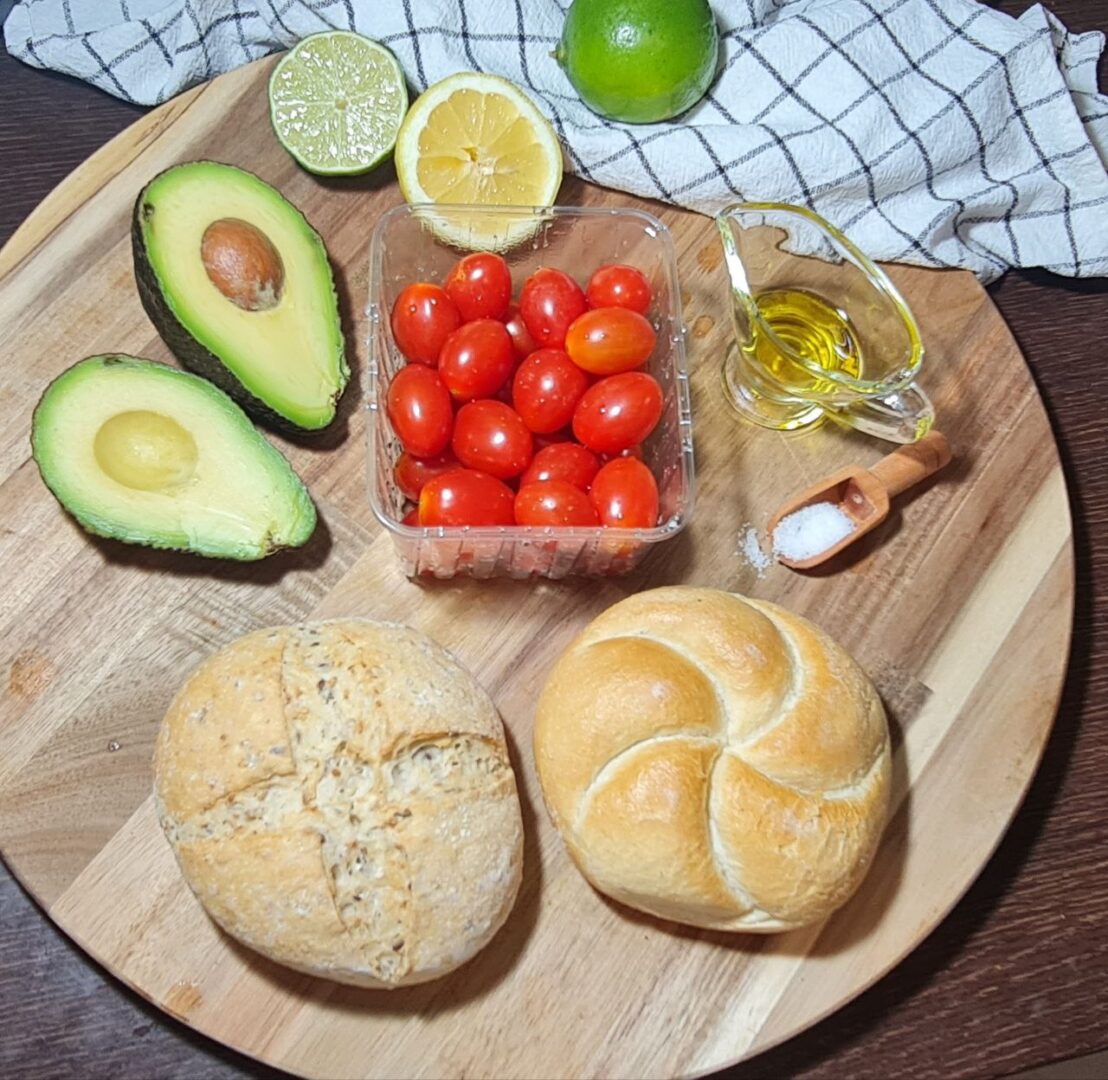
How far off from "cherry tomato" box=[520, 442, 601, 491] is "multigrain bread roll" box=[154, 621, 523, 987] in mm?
296

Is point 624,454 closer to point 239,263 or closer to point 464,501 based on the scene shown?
point 464,501

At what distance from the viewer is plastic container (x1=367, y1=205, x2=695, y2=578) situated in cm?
136

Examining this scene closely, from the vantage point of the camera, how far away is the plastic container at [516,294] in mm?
1355

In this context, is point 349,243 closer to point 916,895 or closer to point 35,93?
point 35,93

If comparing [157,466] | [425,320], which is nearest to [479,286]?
[425,320]

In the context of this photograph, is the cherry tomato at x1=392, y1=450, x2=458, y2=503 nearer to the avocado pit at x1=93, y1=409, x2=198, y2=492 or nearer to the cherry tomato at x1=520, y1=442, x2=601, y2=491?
the cherry tomato at x1=520, y1=442, x2=601, y2=491

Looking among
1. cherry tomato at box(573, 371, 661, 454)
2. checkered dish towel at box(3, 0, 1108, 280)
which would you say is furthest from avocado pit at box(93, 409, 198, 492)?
checkered dish towel at box(3, 0, 1108, 280)

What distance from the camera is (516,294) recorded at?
1613 mm

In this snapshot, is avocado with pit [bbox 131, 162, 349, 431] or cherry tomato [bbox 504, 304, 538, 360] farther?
cherry tomato [bbox 504, 304, 538, 360]

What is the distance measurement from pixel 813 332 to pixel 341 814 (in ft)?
3.06

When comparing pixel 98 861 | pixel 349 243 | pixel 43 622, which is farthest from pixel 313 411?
pixel 98 861

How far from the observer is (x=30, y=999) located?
1.40 metres

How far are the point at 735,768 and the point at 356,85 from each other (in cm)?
104

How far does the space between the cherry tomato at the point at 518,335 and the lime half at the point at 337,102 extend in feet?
1.00
